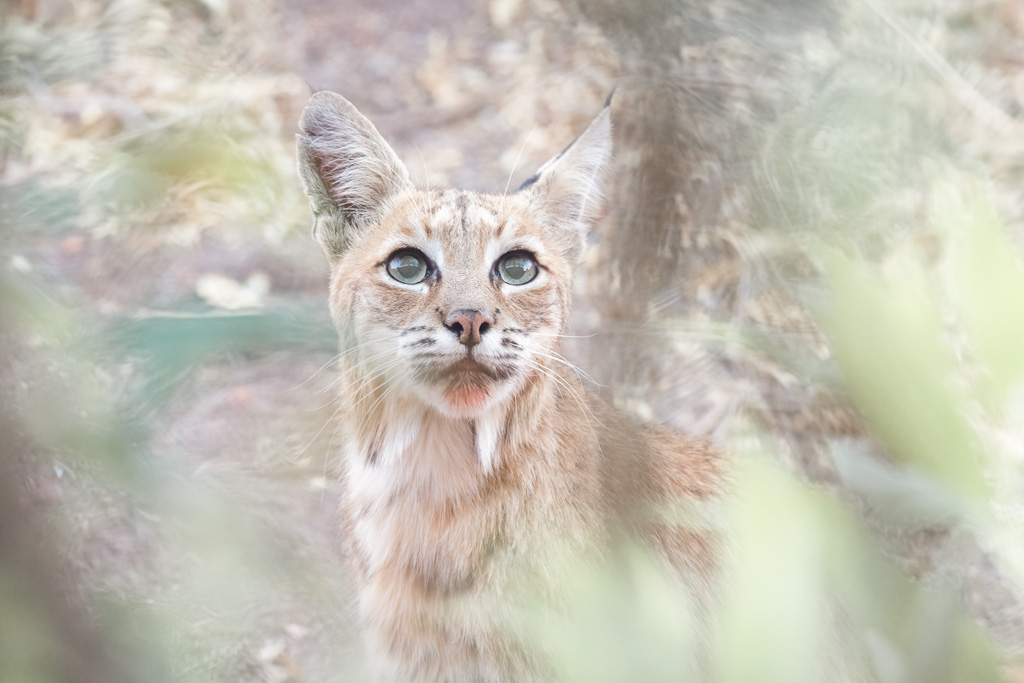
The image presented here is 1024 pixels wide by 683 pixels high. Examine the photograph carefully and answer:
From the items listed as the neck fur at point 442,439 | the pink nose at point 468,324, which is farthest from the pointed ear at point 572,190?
the pink nose at point 468,324

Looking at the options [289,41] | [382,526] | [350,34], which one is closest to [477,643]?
[382,526]

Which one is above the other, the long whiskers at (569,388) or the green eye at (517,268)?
the green eye at (517,268)

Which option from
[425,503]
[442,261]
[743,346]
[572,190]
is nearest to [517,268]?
[442,261]

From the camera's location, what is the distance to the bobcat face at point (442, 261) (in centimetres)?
186

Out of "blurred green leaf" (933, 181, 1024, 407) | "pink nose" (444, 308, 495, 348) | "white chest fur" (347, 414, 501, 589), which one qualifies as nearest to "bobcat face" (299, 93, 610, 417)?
"pink nose" (444, 308, 495, 348)

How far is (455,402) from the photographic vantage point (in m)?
1.91

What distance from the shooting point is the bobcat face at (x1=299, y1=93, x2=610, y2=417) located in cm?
186

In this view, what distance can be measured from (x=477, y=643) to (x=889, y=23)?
146cm

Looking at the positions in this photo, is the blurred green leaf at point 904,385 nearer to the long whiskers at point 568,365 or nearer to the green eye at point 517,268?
the long whiskers at point 568,365

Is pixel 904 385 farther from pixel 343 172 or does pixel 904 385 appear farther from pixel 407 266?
pixel 343 172

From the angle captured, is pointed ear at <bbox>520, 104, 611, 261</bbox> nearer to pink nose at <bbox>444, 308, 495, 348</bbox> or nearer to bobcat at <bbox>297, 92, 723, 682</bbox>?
bobcat at <bbox>297, 92, 723, 682</bbox>

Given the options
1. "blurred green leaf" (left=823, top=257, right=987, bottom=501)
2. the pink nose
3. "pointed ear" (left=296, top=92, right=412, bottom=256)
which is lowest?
the pink nose

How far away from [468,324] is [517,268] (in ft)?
1.15

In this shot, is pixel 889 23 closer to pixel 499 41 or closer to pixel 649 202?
pixel 649 202
